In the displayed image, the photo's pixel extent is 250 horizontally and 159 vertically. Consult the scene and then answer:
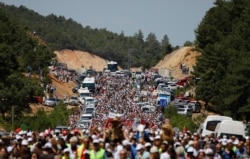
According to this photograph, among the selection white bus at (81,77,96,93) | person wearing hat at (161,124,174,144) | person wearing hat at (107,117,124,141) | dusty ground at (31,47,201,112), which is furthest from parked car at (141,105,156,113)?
person wearing hat at (107,117,124,141)

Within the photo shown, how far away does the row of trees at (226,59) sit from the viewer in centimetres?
6038

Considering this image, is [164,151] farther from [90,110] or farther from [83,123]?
[90,110]

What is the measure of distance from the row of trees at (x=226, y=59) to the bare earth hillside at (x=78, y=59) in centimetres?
8815

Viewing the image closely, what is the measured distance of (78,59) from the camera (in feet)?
623

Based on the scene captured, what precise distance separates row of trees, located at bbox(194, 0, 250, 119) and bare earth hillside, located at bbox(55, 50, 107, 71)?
88.1 metres

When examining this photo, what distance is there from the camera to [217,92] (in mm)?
72312

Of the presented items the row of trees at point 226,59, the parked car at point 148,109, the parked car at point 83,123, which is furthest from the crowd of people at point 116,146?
the parked car at point 148,109

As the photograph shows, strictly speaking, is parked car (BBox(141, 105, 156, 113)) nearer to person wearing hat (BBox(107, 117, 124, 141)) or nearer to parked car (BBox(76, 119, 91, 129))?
parked car (BBox(76, 119, 91, 129))

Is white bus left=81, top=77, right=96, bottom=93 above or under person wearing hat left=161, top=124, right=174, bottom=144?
above

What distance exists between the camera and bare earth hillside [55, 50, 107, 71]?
7146 inches

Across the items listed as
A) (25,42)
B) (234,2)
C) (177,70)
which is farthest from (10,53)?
(177,70)

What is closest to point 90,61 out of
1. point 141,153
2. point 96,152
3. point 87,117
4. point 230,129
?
point 87,117

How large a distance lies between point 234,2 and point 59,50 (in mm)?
102414

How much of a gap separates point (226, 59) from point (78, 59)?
390ft
